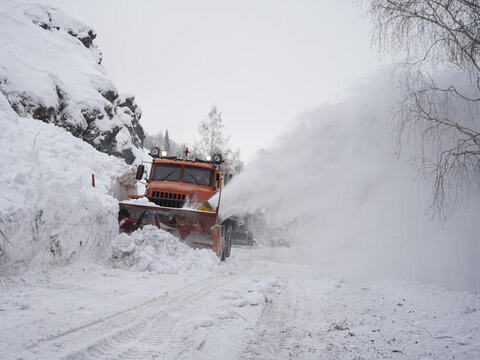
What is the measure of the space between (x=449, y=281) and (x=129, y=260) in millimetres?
6458

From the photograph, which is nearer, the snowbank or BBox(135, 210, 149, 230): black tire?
the snowbank

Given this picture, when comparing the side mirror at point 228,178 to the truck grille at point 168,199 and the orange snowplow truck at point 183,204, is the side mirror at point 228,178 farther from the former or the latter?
the truck grille at point 168,199

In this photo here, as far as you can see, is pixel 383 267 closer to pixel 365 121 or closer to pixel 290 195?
pixel 290 195

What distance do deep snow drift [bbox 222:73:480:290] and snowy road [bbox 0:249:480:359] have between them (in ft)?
5.69

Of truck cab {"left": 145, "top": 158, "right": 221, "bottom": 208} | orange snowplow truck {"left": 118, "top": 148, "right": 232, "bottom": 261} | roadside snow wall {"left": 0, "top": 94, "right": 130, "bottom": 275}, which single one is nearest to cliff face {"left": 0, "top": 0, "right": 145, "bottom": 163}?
truck cab {"left": 145, "top": 158, "right": 221, "bottom": 208}

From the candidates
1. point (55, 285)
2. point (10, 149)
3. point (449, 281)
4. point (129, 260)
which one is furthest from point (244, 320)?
point (449, 281)

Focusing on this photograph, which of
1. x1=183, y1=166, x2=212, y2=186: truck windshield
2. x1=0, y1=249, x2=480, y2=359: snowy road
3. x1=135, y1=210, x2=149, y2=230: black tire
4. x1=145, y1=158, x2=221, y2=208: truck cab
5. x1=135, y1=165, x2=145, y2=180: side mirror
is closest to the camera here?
x1=0, y1=249, x2=480, y2=359: snowy road

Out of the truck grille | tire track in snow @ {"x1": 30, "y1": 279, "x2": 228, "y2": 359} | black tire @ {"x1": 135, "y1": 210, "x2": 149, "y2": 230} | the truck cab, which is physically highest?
the truck cab

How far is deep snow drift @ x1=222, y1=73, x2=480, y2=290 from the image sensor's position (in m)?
7.19

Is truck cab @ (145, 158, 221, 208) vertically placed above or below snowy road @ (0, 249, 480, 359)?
above

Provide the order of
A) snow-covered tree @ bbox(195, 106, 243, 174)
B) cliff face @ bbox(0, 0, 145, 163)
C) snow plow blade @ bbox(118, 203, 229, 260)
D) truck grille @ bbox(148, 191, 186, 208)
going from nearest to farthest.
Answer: snow plow blade @ bbox(118, 203, 229, 260) → truck grille @ bbox(148, 191, 186, 208) → cliff face @ bbox(0, 0, 145, 163) → snow-covered tree @ bbox(195, 106, 243, 174)

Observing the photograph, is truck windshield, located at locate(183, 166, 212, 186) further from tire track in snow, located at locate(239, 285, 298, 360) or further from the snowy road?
tire track in snow, located at locate(239, 285, 298, 360)

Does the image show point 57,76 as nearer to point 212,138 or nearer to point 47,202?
point 212,138

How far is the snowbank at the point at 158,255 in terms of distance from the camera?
681cm
